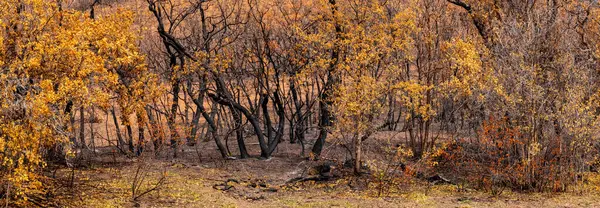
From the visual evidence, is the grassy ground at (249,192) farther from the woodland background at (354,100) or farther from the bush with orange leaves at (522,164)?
the bush with orange leaves at (522,164)

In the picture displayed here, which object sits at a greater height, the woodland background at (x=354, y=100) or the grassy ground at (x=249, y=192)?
the woodland background at (x=354, y=100)

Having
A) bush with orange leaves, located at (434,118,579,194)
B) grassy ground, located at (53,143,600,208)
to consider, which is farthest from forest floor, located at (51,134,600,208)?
bush with orange leaves, located at (434,118,579,194)

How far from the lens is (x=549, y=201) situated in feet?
45.4

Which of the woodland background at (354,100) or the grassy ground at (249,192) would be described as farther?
the grassy ground at (249,192)

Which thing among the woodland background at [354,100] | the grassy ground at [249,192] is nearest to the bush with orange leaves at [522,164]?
the woodland background at [354,100]

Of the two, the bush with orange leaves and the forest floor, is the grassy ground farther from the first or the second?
the bush with orange leaves

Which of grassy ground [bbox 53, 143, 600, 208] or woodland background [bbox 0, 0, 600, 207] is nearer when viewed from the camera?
woodland background [bbox 0, 0, 600, 207]

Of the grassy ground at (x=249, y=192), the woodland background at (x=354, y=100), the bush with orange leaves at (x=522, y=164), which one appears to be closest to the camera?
the woodland background at (x=354, y=100)

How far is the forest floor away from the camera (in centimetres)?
1294

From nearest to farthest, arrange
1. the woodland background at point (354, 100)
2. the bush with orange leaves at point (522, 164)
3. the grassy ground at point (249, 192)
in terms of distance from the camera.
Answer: the woodland background at point (354, 100)
the grassy ground at point (249, 192)
the bush with orange leaves at point (522, 164)

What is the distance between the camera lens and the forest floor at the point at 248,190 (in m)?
12.9

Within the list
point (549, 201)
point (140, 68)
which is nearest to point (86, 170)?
point (140, 68)

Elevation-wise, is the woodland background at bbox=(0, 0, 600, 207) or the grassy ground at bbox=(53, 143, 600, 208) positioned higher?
the woodland background at bbox=(0, 0, 600, 207)

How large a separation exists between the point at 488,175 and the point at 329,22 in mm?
5972
